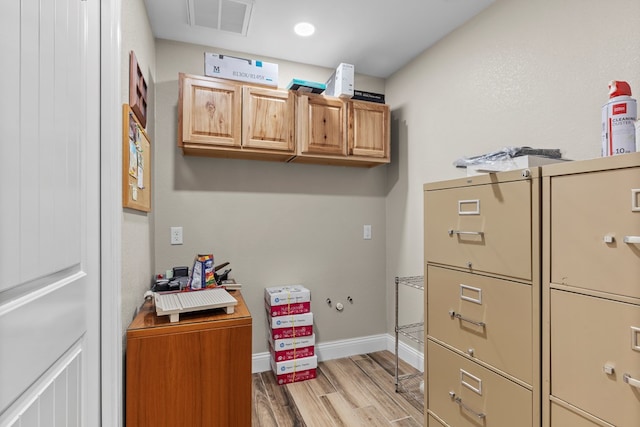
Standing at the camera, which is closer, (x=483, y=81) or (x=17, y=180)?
(x=17, y=180)

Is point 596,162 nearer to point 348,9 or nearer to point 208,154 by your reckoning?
point 348,9

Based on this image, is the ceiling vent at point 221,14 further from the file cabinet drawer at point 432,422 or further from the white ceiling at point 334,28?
the file cabinet drawer at point 432,422

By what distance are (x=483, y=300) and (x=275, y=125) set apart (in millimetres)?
1726

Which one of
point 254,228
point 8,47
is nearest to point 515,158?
point 8,47

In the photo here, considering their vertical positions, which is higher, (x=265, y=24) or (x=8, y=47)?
(x=265, y=24)

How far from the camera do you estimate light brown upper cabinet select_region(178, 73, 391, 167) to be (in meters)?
2.16

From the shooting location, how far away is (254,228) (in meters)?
2.60

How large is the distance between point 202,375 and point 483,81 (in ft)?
7.58

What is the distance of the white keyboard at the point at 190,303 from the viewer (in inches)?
56.6

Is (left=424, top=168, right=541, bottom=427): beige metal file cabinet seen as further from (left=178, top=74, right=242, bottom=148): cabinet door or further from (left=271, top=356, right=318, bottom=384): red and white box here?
(left=178, top=74, right=242, bottom=148): cabinet door

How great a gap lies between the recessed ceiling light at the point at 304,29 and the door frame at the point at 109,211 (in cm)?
127

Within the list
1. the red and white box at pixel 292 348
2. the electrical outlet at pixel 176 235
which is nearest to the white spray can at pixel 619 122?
the red and white box at pixel 292 348

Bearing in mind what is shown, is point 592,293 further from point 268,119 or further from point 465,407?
point 268,119

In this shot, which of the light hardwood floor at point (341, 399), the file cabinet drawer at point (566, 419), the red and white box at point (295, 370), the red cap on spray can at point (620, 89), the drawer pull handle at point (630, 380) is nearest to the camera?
the drawer pull handle at point (630, 380)
